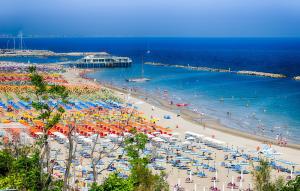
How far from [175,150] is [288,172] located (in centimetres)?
828

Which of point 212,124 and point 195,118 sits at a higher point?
point 195,118

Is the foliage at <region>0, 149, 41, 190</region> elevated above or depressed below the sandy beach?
above

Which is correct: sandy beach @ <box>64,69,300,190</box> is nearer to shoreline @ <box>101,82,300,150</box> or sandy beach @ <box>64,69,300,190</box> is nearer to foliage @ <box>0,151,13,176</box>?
shoreline @ <box>101,82,300,150</box>

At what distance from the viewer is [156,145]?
112 ft

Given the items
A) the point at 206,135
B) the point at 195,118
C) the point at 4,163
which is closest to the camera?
the point at 4,163

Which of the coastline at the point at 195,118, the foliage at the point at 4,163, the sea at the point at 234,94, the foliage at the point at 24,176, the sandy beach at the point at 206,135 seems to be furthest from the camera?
the sea at the point at 234,94

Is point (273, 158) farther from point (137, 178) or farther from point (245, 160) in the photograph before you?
point (137, 178)

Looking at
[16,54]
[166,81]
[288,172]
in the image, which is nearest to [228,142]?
[288,172]

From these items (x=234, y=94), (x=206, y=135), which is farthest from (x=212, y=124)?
(x=234, y=94)

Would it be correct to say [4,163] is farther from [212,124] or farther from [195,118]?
[195,118]

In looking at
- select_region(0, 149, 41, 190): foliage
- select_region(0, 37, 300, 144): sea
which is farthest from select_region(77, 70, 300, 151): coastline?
select_region(0, 149, 41, 190): foliage

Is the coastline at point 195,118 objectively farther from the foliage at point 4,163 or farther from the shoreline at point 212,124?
the foliage at point 4,163

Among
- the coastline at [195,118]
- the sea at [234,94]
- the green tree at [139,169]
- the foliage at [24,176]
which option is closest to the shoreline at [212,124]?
the coastline at [195,118]

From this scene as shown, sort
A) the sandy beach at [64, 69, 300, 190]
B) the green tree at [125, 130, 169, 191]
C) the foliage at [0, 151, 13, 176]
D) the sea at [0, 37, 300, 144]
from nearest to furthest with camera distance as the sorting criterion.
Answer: the green tree at [125, 130, 169, 191] → the foliage at [0, 151, 13, 176] → the sandy beach at [64, 69, 300, 190] → the sea at [0, 37, 300, 144]
